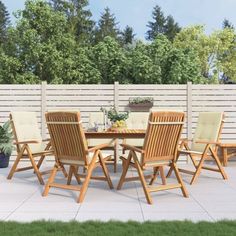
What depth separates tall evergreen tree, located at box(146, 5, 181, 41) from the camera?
43.4 meters

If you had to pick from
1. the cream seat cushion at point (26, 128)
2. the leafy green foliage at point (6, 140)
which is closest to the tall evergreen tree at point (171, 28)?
the leafy green foliage at point (6, 140)

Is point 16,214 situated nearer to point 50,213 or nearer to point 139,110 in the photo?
point 50,213

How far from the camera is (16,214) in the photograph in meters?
4.03

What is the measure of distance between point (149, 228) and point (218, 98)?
5.64m

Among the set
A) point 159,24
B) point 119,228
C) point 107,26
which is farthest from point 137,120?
point 159,24

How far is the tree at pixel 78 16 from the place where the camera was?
1276 inches

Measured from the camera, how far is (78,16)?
3328 centimetres

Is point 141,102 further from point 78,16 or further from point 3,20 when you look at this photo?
point 3,20

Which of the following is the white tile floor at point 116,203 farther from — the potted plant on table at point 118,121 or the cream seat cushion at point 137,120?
the cream seat cushion at point 137,120

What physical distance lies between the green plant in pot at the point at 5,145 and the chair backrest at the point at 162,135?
11.6 feet

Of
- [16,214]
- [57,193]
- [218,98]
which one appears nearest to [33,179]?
[57,193]

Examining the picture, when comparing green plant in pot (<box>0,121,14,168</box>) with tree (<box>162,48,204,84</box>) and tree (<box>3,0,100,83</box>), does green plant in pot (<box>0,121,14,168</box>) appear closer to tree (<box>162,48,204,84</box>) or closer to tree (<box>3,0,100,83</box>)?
tree (<box>162,48,204,84</box>)

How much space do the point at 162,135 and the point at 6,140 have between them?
3754mm

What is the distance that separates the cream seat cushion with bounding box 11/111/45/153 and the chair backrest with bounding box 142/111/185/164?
224 centimetres
